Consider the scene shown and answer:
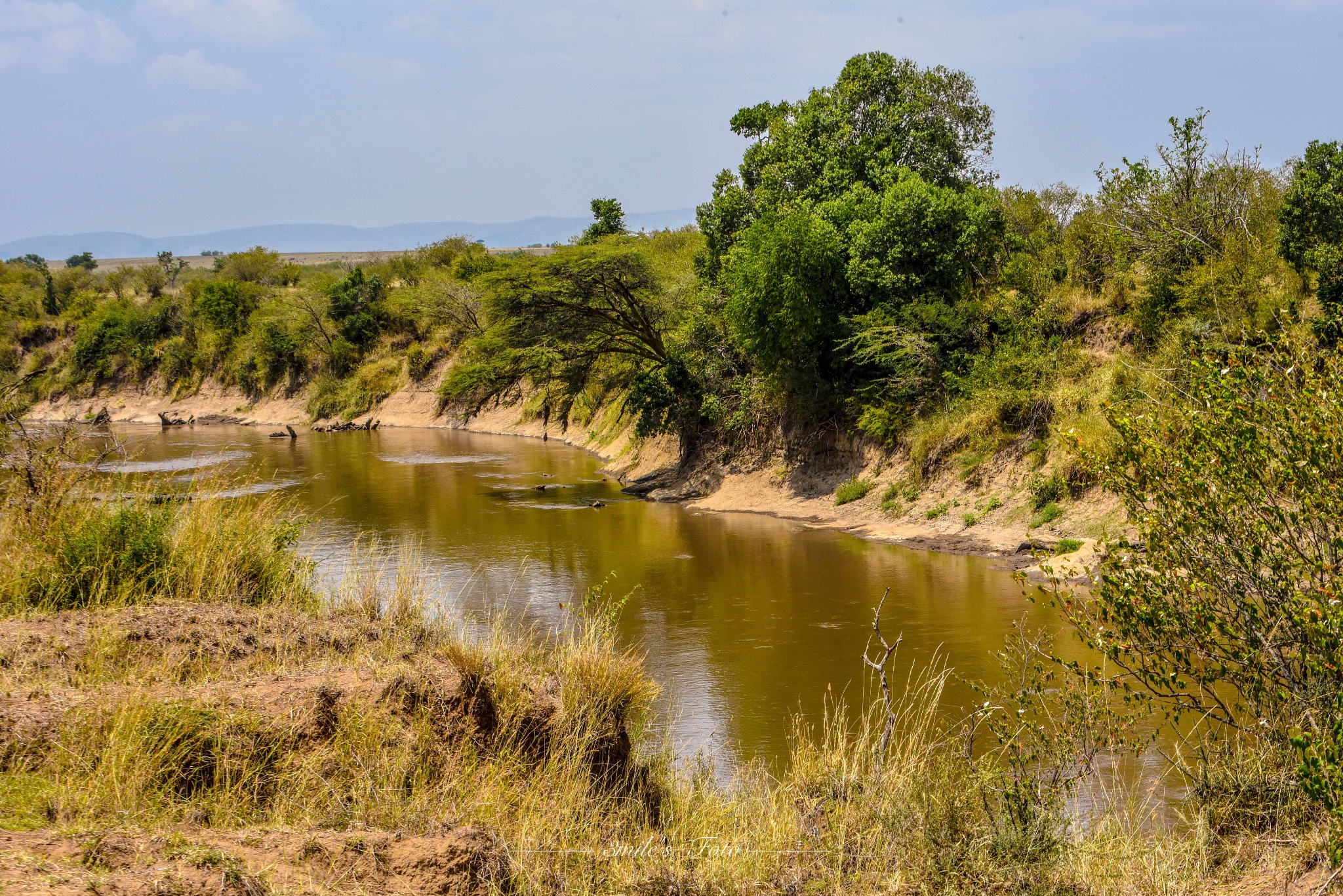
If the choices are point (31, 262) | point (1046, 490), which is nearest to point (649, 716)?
point (1046, 490)

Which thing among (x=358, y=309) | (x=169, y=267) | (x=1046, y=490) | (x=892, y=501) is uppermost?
(x=169, y=267)

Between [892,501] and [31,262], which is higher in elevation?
[31,262]

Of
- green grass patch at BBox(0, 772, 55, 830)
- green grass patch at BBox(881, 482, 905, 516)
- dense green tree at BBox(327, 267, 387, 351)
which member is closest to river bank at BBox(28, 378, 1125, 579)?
green grass patch at BBox(881, 482, 905, 516)

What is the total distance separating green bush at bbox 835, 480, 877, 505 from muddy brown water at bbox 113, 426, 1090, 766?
4.39 feet

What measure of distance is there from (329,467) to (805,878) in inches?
1123

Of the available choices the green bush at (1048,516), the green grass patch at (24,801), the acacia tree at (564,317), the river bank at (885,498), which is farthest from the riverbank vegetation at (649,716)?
the acacia tree at (564,317)

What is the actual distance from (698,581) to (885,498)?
227 inches

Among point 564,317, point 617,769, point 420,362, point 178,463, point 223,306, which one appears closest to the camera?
point 617,769

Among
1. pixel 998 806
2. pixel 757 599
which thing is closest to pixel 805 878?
pixel 998 806

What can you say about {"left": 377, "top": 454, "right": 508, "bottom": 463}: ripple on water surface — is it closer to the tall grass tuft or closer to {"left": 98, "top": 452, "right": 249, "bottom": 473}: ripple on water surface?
{"left": 98, "top": 452, "right": 249, "bottom": 473}: ripple on water surface

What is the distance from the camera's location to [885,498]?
20703 millimetres

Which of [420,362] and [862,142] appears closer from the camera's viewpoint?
[862,142]

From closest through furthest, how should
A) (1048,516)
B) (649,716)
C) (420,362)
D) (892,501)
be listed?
(649,716) → (1048,516) → (892,501) → (420,362)

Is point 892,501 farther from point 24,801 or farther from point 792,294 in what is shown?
point 24,801
